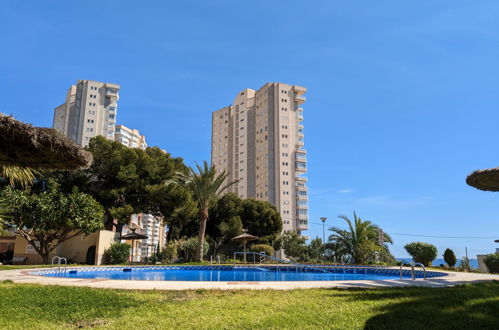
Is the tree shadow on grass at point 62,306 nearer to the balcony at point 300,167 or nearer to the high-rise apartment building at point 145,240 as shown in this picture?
the high-rise apartment building at point 145,240

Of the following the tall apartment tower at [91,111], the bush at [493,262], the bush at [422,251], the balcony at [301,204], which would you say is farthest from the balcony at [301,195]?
the bush at [493,262]

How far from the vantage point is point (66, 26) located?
14344mm

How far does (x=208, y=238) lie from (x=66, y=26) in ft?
85.0

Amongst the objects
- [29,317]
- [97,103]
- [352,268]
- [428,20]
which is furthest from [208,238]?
[97,103]

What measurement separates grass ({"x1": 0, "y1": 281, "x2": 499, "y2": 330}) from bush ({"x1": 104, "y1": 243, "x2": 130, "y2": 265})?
17.5m

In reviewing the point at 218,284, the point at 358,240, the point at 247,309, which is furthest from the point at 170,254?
the point at 247,309

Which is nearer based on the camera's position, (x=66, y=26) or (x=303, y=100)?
(x=66, y=26)

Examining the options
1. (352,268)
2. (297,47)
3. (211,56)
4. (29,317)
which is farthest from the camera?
(352,268)

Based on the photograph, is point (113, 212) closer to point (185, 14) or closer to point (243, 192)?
point (185, 14)

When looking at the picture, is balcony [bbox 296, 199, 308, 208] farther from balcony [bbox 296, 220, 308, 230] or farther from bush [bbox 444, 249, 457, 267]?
bush [bbox 444, 249, 457, 267]

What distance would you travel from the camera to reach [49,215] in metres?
22.9

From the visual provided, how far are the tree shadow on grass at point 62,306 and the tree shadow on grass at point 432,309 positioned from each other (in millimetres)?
4183

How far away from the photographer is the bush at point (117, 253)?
25391 millimetres

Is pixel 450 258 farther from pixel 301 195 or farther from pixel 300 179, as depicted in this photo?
pixel 300 179
